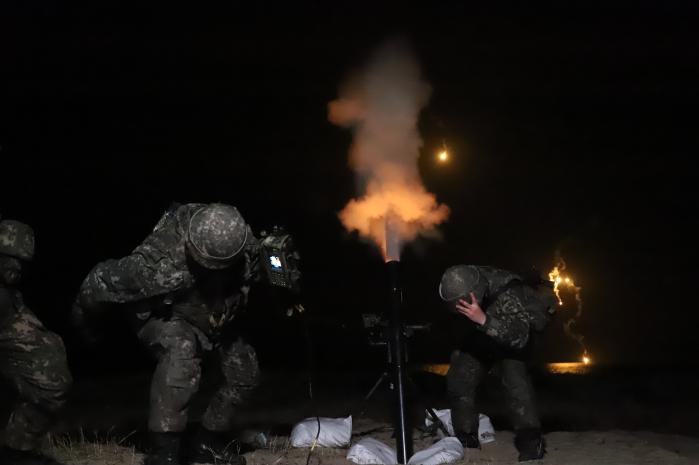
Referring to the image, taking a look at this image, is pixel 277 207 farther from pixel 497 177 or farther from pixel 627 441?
pixel 627 441

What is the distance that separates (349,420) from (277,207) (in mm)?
16136

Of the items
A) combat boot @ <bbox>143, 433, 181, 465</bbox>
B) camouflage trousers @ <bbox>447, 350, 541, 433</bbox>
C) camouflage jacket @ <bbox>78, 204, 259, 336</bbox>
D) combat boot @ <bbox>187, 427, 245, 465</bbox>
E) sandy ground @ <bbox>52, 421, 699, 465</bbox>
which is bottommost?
sandy ground @ <bbox>52, 421, 699, 465</bbox>

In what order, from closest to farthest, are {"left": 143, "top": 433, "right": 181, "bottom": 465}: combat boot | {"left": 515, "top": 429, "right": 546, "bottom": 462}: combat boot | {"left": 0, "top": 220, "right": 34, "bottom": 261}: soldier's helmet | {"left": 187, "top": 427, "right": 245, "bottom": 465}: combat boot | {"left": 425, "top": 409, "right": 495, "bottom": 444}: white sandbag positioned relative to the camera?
{"left": 143, "top": 433, "right": 181, "bottom": 465}: combat boot
{"left": 0, "top": 220, "right": 34, "bottom": 261}: soldier's helmet
{"left": 187, "top": 427, "right": 245, "bottom": 465}: combat boot
{"left": 515, "top": 429, "right": 546, "bottom": 462}: combat boot
{"left": 425, "top": 409, "right": 495, "bottom": 444}: white sandbag

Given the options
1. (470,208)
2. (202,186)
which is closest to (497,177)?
(470,208)

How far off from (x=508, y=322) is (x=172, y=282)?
10.1 feet

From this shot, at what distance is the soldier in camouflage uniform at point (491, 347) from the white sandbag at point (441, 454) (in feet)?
1.68

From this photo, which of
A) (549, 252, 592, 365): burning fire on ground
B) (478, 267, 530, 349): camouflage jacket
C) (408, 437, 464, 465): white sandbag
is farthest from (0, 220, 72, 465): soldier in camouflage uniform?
(549, 252, 592, 365): burning fire on ground

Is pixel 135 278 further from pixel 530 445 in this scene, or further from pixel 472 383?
pixel 530 445

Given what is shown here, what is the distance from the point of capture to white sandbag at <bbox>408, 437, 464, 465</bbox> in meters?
5.38

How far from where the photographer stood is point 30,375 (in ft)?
15.0

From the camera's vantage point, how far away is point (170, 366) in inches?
181

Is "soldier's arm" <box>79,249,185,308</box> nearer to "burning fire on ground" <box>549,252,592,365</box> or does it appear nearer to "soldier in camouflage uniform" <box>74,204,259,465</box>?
"soldier in camouflage uniform" <box>74,204,259,465</box>

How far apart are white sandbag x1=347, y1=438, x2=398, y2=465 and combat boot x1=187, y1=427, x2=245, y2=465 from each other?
39.0 inches

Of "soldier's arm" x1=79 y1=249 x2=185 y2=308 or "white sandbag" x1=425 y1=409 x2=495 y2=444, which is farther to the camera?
"white sandbag" x1=425 y1=409 x2=495 y2=444
